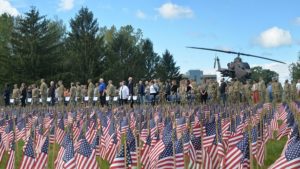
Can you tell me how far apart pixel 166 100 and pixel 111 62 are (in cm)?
3661

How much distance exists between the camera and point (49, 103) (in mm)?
32344

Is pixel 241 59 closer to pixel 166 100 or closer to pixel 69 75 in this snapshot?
pixel 166 100

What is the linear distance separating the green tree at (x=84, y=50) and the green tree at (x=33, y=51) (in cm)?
349

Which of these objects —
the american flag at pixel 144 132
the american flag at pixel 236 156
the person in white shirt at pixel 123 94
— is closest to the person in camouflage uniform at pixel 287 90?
the person in white shirt at pixel 123 94

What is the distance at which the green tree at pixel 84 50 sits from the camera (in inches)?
2435

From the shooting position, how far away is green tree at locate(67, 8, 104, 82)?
61844 mm

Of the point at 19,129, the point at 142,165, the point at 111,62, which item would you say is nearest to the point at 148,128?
the point at 142,165

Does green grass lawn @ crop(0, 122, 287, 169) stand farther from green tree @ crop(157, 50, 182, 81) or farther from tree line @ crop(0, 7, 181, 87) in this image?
green tree @ crop(157, 50, 182, 81)

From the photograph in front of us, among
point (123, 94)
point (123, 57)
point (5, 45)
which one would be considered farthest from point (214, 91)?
point (123, 57)

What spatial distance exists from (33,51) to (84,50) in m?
8.06

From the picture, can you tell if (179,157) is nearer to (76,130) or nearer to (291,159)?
(291,159)

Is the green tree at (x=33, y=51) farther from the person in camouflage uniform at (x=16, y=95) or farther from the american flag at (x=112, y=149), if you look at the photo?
the american flag at (x=112, y=149)

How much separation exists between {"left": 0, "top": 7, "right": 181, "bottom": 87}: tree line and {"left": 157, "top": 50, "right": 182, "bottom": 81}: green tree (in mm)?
6085

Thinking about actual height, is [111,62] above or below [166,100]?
above
